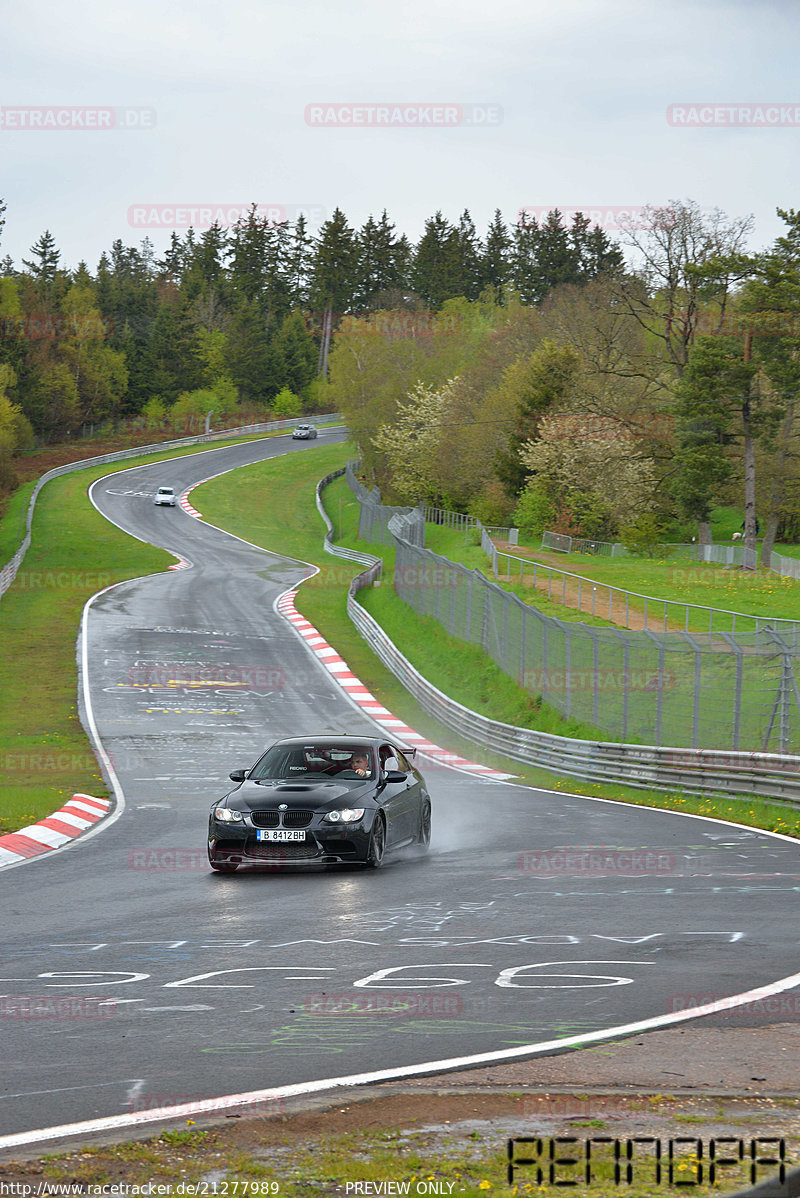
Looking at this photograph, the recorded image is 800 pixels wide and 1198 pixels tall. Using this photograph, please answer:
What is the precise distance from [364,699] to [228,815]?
20787 millimetres

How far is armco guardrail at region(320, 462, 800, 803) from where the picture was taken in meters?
18.2

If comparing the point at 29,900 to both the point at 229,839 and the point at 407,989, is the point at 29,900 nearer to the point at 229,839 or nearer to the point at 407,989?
the point at 229,839

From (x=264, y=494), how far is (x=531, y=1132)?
8559 centimetres

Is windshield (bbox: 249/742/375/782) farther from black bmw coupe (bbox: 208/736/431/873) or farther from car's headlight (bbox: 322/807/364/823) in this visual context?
car's headlight (bbox: 322/807/364/823)

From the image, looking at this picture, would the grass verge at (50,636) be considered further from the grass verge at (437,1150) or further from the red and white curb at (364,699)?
the grass verge at (437,1150)

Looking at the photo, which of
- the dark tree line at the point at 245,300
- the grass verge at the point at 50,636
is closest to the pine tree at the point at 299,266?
the dark tree line at the point at 245,300

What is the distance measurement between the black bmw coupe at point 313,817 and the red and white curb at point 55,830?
271cm

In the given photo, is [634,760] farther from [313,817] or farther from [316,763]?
[313,817]

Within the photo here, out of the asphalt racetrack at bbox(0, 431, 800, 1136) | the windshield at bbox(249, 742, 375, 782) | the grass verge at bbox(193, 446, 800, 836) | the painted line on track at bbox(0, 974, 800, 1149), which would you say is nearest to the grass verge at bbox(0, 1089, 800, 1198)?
the painted line on track at bbox(0, 974, 800, 1149)

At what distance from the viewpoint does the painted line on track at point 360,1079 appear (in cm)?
507

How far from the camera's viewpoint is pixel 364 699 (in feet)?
112

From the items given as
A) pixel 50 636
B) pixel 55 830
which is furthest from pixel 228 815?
pixel 50 636

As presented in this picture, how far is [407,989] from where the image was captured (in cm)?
774

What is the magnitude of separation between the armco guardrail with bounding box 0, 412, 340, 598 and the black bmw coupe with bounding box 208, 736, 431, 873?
36597 mm
